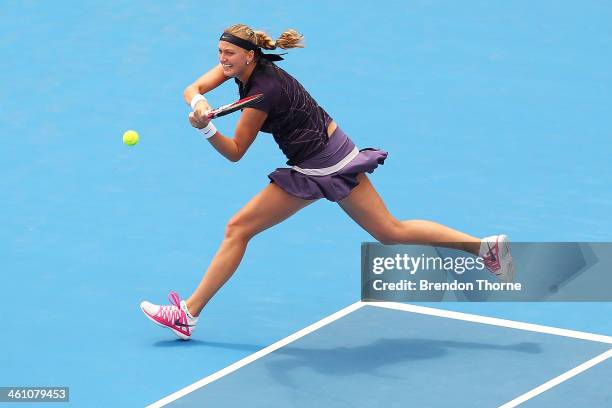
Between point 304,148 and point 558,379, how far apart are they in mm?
2178

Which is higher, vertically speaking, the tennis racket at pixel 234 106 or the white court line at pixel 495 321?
the tennis racket at pixel 234 106

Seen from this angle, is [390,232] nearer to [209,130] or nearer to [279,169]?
[279,169]

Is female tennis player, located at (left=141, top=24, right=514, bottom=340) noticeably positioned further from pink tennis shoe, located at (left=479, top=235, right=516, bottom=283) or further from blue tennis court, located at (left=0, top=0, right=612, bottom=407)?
blue tennis court, located at (left=0, top=0, right=612, bottom=407)

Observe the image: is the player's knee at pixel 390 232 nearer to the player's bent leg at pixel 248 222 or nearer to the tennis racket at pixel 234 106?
the player's bent leg at pixel 248 222

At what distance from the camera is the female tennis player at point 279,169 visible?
10.1m

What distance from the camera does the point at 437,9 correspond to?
54.1ft

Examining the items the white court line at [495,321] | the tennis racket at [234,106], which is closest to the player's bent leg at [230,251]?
the tennis racket at [234,106]

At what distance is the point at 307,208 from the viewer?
12.7 meters

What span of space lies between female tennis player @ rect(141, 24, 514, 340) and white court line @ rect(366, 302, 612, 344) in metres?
0.62

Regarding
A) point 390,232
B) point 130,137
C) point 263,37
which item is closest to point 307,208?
point 130,137

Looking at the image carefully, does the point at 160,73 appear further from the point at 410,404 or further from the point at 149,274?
the point at 410,404

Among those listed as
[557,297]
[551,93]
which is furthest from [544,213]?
[551,93]

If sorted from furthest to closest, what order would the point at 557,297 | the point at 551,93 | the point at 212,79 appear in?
the point at 551,93, the point at 557,297, the point at 212,79

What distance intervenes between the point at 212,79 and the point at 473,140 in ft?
13.2
